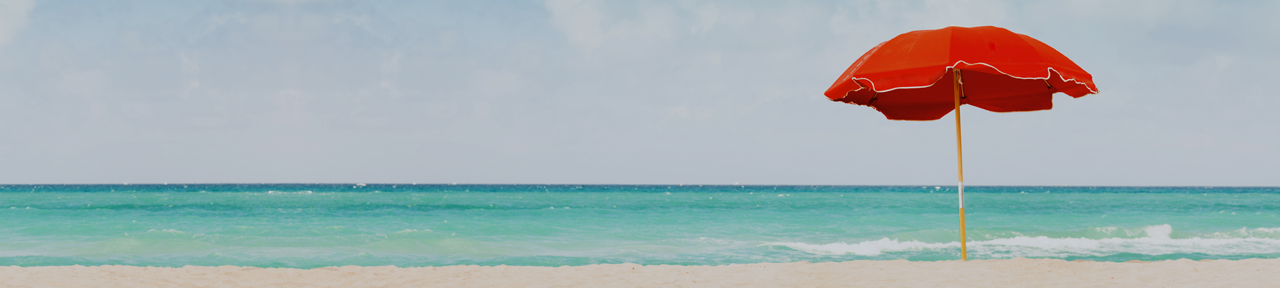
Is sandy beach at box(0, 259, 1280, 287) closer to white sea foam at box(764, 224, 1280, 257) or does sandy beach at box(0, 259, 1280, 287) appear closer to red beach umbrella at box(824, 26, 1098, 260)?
red beach umbrella at box(824, 26, 1098, 260)

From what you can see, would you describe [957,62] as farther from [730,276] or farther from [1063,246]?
[1063,246]

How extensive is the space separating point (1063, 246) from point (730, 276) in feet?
27.0

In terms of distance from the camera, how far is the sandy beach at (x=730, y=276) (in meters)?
5.52

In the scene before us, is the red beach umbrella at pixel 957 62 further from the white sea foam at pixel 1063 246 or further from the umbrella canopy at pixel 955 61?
the white sea foam at pixel 1063 246

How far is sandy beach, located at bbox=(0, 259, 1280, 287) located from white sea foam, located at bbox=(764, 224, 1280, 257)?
4172mm

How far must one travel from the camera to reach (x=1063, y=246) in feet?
37.6

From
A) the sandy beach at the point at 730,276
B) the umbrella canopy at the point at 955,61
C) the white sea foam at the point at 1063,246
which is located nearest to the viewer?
the umbrella canopy at the point at 955,61

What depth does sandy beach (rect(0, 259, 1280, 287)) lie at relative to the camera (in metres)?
5.52

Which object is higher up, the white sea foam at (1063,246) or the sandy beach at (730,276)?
the sandy beach at (730,276)

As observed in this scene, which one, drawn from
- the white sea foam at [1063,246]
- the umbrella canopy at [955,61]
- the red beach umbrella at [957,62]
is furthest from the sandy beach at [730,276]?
the white sea foam at [1063,246]

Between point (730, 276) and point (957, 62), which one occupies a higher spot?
point (957, 62)

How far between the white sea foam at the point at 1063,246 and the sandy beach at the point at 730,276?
13.7 ft

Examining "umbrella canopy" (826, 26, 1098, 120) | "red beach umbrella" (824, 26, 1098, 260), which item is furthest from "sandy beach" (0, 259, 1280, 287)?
"umbrella canopy" (826, 26, 1098, 120)

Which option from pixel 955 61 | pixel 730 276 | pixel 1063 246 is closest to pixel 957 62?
pixel 955 61
